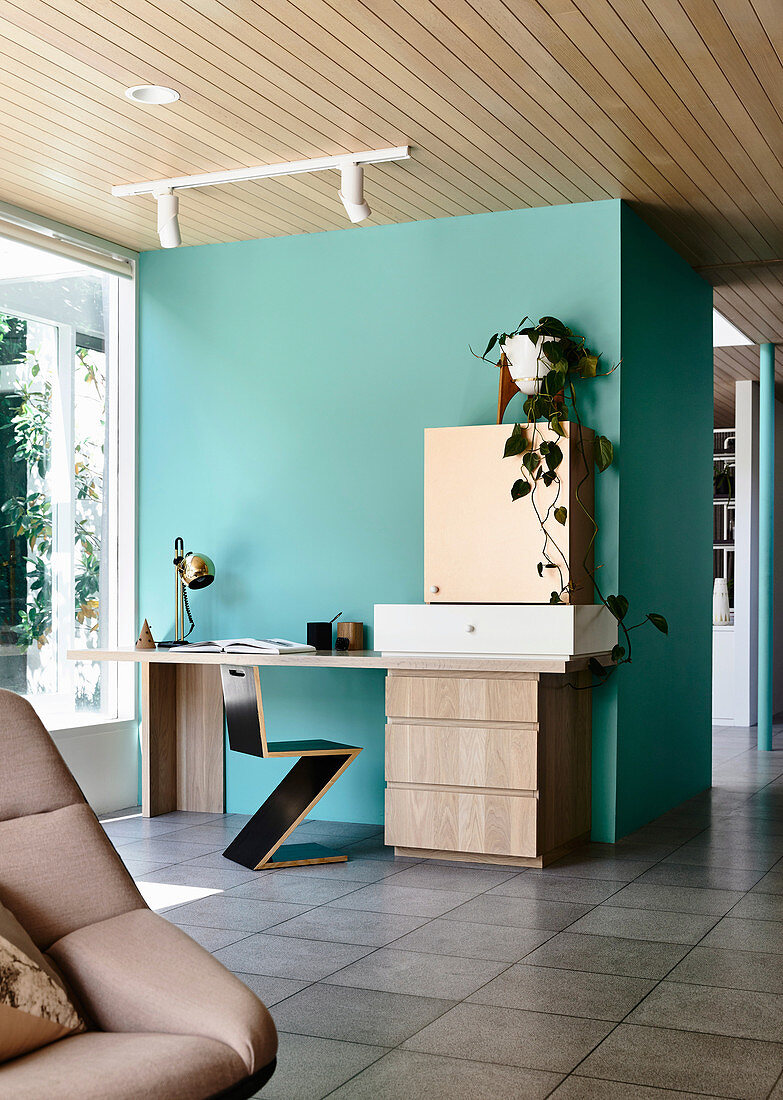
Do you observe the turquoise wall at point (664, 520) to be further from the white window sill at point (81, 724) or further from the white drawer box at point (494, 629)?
the white window sill at point (81, 724)

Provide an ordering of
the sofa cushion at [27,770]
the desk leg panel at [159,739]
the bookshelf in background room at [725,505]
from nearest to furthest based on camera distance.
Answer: the sofa cushion at [27,770] < the desk leg panel at [159,739] < the bookshelf in background room at [725,505]

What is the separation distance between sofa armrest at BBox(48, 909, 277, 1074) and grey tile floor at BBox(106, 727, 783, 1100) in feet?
2.28

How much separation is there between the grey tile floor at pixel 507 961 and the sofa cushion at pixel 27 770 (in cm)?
83

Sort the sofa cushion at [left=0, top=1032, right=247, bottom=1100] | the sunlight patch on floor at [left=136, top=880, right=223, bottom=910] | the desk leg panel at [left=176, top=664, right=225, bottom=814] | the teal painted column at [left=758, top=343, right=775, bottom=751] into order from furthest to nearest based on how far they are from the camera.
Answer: the teal painted column at [left=758, top=343, right=775, bottom=751] < the desk leg panel at [left=176, top=664, right=225, bottom=814] < the sunlight patch on floor at [left=136, top=880, right=223, bottom=910] < the sofa cushion at [left=0, top=1032, right=247, bottom=1100]

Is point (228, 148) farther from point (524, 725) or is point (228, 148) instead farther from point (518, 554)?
point (524, 725)

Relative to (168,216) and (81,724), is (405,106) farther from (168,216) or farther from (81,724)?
(81,724)

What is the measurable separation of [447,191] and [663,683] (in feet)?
8.57

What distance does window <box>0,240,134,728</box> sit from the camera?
559 centimetres

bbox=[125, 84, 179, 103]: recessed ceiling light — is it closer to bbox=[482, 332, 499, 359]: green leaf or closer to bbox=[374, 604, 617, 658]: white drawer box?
bbox=[482, 332, 499, 359]: green leaf

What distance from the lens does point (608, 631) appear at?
16.9 feet

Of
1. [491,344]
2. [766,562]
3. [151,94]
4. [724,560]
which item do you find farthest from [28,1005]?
[724,560]

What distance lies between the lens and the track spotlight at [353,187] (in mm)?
4684

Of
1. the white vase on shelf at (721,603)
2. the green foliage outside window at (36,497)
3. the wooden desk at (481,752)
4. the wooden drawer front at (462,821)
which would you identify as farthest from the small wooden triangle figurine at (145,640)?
the white vase on shelf at (721,603)

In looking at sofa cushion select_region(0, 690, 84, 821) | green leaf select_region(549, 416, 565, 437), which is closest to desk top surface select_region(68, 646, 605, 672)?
green leaf select_region(549, 416, 565, 437)
